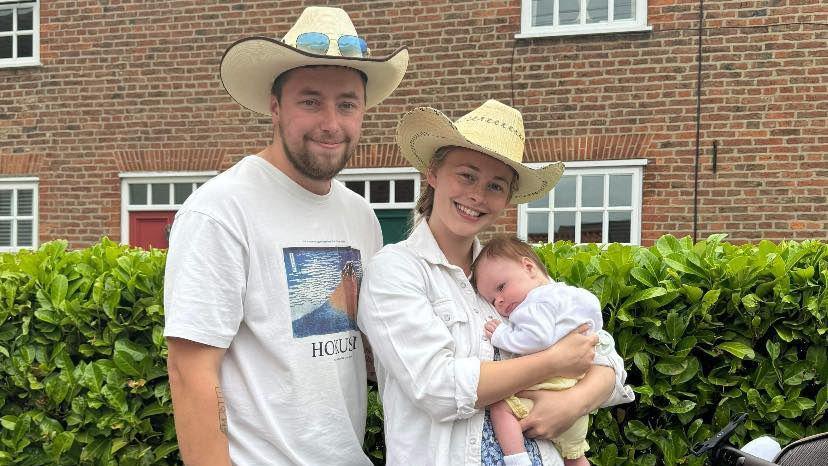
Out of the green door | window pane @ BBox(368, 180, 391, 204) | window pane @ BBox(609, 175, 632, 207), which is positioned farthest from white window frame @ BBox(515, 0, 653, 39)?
the green door

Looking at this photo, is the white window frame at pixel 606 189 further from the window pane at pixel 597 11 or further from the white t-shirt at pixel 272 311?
the white t-shirt at pixel 272 311

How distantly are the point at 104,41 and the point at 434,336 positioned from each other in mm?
10033

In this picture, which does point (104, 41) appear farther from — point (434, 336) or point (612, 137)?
point (434, 336)

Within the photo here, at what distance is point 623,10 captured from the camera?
29.3ft

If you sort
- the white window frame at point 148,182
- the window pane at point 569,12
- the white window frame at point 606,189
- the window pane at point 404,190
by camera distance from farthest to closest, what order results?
the white window frame at point 148,182 < the window pane at point 404,190 < the window pane at point 569,12 < the white window frame at point 606,189

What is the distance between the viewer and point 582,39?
8.87m

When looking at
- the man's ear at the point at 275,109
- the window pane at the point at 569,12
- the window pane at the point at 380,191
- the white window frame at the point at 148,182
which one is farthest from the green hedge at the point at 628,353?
the white window frame at the point at 148,182

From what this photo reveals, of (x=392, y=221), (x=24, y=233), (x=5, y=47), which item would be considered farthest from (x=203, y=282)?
(x=5, y=47)

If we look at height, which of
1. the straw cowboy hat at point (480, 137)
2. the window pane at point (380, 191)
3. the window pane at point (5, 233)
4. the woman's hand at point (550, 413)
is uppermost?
the straw cowboy hat at point (480, 137)

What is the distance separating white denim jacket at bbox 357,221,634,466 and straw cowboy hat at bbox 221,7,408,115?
532mm

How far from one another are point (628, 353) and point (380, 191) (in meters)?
7.24

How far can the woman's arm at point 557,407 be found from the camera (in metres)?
1.88

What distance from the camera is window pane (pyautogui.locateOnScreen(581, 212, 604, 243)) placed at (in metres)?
9.22

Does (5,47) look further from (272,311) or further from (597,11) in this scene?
(272,311)
